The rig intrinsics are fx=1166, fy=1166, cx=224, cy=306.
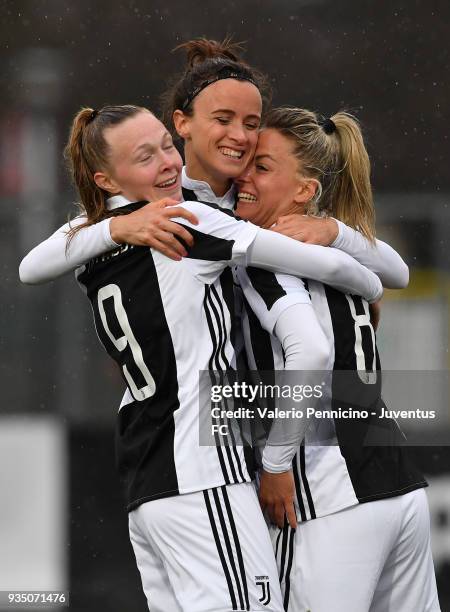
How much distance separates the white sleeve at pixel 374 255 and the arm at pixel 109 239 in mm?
316

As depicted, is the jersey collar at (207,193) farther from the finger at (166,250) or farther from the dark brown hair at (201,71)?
the finger at (166,250)

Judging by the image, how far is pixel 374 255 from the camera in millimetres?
2197

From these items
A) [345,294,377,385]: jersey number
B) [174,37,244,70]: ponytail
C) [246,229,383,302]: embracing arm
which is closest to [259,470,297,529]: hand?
[345,294,377,385]: jersey number

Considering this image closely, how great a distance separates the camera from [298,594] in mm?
1990

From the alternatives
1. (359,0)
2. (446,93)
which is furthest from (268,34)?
(446,93)

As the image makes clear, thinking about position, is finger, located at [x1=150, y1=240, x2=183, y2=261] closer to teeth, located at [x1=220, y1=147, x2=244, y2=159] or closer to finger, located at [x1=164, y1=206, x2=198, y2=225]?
finger, located at [x1=164, y1=206, x2=198, y2=225]

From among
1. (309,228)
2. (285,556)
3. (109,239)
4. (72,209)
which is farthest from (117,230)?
(72,209)

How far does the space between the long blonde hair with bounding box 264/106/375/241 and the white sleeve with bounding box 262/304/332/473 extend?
0.29 meters

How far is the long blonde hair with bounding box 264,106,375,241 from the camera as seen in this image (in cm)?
216

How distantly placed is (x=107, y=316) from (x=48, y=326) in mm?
1826

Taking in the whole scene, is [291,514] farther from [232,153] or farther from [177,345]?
[232,153]

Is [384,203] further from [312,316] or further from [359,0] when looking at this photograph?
[312,316]

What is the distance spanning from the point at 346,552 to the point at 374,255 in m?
0.56

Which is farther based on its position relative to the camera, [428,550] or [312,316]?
[428,550]
